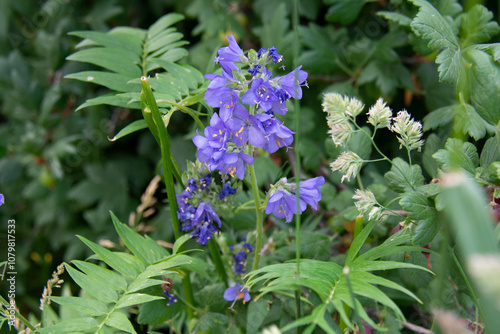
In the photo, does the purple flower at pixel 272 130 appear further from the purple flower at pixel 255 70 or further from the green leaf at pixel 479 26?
the green leaf at pixel 479 26

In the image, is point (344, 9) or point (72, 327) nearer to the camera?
point (72, 327)

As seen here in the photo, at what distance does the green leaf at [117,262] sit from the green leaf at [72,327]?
0.33ft

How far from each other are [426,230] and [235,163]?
1.12 feet

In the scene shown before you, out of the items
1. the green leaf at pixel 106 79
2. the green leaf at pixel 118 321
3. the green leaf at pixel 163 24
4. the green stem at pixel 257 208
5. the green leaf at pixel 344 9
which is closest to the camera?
the green leaf at pixel 118 321

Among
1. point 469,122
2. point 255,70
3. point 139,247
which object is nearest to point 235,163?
point 255,70

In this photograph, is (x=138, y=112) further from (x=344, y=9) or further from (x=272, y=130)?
(x=272, y=130)

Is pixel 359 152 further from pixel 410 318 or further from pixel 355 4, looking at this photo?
pixel 355 4

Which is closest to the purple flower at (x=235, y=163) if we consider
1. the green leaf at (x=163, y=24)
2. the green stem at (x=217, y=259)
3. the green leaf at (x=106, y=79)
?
the green stem at (x=217, y=259)

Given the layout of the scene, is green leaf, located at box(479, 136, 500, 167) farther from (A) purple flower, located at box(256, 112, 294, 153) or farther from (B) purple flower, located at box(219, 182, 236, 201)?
(B) purple flower, located at box(219, 182, 236, 201)

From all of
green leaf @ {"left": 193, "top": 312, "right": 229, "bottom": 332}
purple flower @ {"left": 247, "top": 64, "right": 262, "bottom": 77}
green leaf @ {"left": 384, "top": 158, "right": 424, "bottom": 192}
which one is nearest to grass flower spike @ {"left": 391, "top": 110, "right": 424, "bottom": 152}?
green leaf @ {"left": 384, "top": 158, "right": 424, "bottom": 192}

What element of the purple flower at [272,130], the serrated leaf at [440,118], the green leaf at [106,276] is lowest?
the serrated leaf at [440,118]

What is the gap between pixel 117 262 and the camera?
83 cm

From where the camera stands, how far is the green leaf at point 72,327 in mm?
733

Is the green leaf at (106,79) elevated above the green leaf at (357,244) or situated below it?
above
